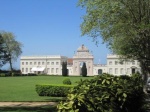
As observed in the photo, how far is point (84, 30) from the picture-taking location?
1973 cm

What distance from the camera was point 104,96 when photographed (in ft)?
24.8

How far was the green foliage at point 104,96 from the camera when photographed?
688cm

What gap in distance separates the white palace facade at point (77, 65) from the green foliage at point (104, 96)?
8335 centimetres

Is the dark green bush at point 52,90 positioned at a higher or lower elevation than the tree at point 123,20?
lower

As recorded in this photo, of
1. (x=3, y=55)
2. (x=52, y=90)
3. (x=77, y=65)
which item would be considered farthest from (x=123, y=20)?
(x=77, y=65)

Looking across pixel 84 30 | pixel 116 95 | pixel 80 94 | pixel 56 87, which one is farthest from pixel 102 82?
pixel 56 87

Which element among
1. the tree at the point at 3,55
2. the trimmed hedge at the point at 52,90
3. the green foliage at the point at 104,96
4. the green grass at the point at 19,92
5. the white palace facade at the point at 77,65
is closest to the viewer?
the green foliage at the point at 104,96

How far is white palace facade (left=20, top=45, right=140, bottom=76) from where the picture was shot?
333 feet

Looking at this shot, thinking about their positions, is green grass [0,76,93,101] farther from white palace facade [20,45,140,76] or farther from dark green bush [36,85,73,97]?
white palace facade [20,45,140,76]

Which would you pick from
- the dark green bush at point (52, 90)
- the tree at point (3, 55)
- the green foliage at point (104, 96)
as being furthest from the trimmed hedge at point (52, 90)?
the tree at point (3, 55)

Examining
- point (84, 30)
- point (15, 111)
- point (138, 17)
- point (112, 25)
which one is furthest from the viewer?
point (84, 30)

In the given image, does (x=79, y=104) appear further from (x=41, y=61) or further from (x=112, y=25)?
(x=41, y=61)

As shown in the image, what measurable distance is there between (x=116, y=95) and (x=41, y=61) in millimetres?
108500

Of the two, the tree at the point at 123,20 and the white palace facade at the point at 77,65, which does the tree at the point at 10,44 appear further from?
the tree at the point at 123,20
